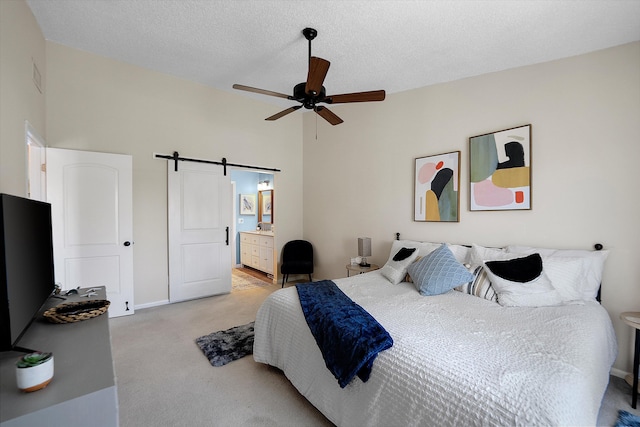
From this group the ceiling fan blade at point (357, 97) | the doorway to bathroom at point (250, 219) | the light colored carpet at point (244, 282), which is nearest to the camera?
the ceiling fan blade at point (357, 97)

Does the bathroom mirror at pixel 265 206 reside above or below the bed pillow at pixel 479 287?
above

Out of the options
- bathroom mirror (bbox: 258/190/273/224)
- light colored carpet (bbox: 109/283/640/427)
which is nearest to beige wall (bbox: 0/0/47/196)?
light colored carpet (bbox: 109/283/640/427)

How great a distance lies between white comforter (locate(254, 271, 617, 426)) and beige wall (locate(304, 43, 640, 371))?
0.71 m

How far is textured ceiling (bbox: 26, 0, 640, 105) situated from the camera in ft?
7.06

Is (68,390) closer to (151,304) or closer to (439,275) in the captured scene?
(439,275)

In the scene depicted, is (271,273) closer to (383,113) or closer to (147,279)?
(147,279)

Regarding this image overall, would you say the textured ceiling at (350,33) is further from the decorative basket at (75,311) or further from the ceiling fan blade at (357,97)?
the decorative basket at (75,311)

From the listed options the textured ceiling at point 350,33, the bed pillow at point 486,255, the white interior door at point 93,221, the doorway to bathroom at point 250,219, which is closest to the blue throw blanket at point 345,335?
the bed pillow at point 486,255

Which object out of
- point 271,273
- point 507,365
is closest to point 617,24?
point 507,365

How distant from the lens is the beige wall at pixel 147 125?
316cm

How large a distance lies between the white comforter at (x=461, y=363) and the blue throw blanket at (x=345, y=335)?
7cm

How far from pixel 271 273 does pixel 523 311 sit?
13.4 ft

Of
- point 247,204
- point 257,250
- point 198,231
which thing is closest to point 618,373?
point 198,231

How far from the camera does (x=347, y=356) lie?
153 centimetres
